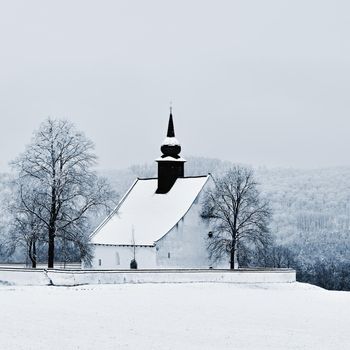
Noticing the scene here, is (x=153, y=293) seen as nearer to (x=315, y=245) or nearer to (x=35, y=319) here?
(x=35, y=319)

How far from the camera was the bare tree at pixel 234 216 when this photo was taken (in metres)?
66.6

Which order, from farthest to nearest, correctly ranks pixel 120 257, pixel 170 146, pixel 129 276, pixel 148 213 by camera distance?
1. pixel 170 146
2. pixel 148 213
3. pixel 120 257
4. pixel 129 276

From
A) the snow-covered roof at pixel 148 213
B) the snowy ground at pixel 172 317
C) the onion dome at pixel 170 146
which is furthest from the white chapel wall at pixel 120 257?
the snowy ground at pixel 172 317

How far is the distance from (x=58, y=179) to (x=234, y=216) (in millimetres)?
14174

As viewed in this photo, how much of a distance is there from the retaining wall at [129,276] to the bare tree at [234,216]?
14.0 feet

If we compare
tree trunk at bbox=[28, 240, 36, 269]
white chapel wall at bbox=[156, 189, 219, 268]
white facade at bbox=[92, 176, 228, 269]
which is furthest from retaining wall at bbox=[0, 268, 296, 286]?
white facade at bbox=[92, 176, 228, 269]

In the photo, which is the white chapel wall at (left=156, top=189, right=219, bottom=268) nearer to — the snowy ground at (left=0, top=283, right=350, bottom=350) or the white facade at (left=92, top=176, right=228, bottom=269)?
the white facade at (left=92, top=176, right=228, bottom=269)

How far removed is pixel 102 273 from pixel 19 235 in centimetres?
898

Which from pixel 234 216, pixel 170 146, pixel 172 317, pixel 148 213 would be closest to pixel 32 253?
pixel 148 213

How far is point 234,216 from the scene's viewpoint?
67.2 meters

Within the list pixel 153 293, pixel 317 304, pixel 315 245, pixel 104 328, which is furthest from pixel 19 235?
pixel 315 245

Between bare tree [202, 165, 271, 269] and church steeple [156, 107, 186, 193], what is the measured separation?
180 inches

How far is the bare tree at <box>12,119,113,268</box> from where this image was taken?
60.8 meters

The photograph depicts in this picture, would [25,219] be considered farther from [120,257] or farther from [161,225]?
[161,225]
